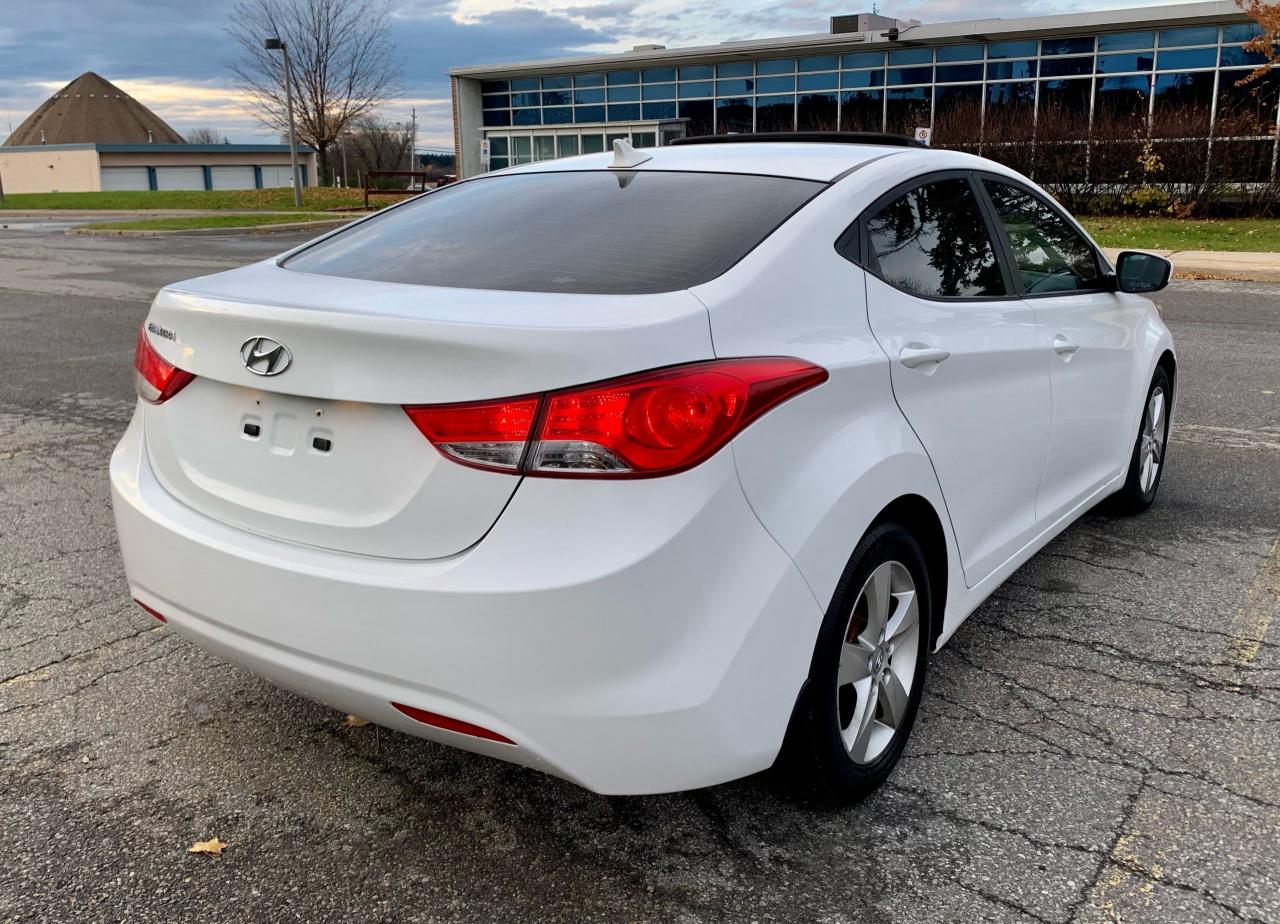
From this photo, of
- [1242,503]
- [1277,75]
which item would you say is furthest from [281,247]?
[1277,75]

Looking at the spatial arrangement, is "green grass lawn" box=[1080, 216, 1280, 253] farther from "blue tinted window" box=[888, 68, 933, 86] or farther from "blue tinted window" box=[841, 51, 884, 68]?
"blue tinted window" box=[841, 51, 884, 68]

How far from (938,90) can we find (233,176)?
6494 centimetres

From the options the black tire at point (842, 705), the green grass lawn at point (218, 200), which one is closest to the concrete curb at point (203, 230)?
the green grass lawn at point (218, 200)

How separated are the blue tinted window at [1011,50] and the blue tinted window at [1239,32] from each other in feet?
17.1

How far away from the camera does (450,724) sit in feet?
7.48

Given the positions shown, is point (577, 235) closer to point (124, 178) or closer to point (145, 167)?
point (124, 178)

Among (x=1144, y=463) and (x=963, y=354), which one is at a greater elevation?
(x=963, y=354)

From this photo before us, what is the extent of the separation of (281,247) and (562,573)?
2026cm

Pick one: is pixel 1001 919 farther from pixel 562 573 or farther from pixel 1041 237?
pixel 1041 237

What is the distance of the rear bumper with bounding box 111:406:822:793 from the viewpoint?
2133mm

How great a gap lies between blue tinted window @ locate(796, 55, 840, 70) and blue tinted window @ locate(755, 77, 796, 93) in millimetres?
529

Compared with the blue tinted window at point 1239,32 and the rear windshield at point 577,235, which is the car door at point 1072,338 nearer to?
the rear windshield at point 577,235

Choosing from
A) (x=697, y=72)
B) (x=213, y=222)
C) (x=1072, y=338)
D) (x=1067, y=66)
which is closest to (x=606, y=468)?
(x=1072, y=338)

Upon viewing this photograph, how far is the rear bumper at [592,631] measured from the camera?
7.00 feet
